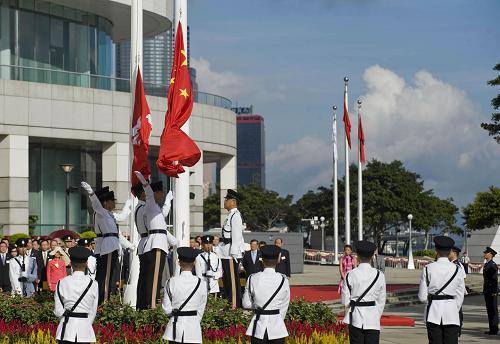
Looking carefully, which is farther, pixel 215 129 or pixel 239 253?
pixel 215 129

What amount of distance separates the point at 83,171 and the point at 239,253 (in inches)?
1225

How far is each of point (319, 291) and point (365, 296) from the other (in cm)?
2304

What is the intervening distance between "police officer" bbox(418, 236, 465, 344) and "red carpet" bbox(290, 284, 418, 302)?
16395mm

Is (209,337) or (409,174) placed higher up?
(409,174)

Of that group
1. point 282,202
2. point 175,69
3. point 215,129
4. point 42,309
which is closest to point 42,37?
point 215,129

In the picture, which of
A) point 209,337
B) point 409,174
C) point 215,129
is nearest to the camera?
point 209,337

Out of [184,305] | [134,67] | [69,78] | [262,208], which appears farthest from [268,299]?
[262,208]

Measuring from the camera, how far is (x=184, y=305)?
1195 centimetres

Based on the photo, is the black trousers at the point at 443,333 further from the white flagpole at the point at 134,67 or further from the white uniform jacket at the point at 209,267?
the white uniform jacket at the point at 209,267

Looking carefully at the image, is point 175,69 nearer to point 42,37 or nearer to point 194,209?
point 42,37

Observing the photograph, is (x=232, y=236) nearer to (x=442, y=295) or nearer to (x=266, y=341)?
(x=442, y=295)

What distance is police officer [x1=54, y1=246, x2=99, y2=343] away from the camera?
1202 centimetres

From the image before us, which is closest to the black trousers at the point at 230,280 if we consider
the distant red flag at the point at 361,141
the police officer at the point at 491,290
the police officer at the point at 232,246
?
the police officer at the point at 232,246

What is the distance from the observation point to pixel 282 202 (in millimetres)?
124312
